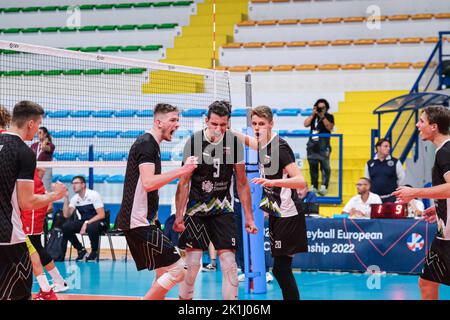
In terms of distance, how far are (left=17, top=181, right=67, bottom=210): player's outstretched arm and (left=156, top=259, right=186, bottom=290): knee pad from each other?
4.44ft

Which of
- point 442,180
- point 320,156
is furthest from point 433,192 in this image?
point 320,156

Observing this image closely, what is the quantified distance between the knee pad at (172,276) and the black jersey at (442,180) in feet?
7.17

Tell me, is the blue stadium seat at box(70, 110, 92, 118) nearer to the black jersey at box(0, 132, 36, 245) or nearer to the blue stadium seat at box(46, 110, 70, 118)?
the blue stadium seat at box(46, 110, 70, 118)

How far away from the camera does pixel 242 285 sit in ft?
35.2

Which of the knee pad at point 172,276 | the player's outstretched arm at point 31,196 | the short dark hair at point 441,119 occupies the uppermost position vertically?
the short dark hair at point 441,119

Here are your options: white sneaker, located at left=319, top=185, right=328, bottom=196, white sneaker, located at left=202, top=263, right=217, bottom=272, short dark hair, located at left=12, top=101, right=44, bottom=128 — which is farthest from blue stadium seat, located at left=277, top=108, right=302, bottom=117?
short dark hair, located at left=12, top=101, right=44, bottom=128

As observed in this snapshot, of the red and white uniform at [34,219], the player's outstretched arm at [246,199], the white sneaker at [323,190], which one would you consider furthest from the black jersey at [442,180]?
the white sneaker at [323,190]

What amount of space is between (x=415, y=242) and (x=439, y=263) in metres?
5.66

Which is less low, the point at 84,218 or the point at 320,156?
the point at 320,156

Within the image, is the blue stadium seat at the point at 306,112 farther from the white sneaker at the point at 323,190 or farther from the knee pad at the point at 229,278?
the knee pad at the point at 229,278

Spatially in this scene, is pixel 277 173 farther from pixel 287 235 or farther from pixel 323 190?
pixel 323 190

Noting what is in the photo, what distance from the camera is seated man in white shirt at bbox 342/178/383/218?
12.4 meters

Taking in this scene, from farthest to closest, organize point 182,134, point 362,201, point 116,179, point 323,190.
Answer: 1. point 116,179
2. point 182,134
3. point 323,190
4. point 362,201

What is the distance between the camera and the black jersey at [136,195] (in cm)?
649
